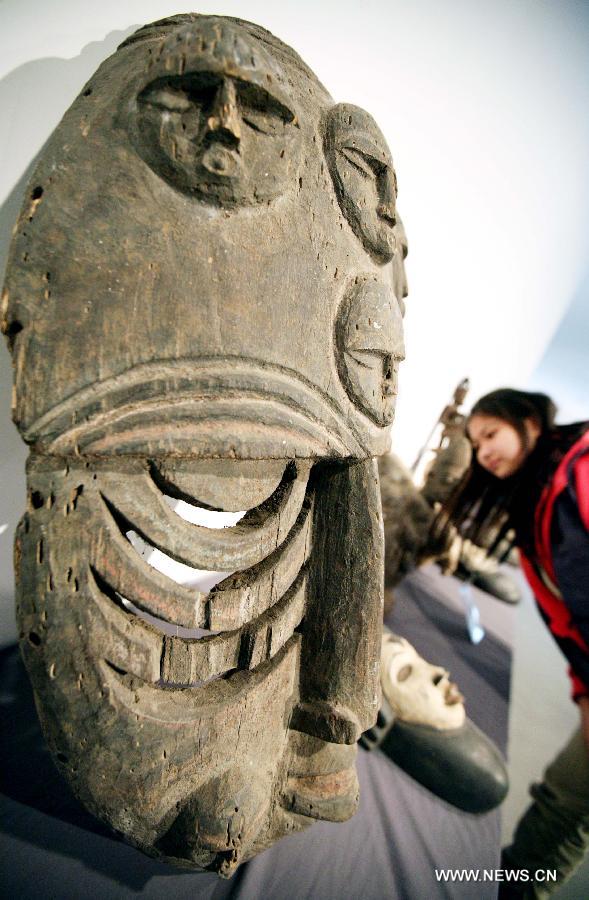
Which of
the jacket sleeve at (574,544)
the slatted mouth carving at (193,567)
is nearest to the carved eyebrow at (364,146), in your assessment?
the slatted mouth carving at (193,567)

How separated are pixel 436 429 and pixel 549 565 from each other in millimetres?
1509

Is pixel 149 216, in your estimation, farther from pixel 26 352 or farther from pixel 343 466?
pixel 343 466

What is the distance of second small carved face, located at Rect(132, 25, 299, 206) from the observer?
468 millimetres

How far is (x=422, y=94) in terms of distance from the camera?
4.15ft

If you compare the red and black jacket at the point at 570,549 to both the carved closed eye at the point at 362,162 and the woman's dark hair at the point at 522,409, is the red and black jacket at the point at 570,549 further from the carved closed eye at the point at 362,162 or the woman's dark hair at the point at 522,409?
the carved closed eye at the point at 362,162

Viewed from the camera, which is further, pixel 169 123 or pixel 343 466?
pixel 343 466

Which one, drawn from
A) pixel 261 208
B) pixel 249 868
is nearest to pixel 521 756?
pixel 249 868

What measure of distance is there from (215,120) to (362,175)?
9.6 inches

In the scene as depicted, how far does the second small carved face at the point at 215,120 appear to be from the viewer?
468 mm

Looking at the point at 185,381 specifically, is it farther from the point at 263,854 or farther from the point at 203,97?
the point at 263,854

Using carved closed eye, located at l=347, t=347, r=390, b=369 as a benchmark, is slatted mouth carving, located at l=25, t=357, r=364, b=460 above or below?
below

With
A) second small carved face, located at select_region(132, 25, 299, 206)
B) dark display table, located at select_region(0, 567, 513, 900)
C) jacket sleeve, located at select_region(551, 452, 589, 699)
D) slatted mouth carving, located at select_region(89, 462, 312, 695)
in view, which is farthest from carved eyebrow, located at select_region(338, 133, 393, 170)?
dark display table, located at select_region(0, 567, 513, 900)

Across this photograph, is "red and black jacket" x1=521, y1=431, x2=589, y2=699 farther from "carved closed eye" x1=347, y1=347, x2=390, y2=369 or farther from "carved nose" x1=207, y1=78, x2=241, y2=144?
"carved nose" x1=207, y1=78, x2=241, y2=144

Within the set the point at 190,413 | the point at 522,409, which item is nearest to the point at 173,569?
the point at 190,413
